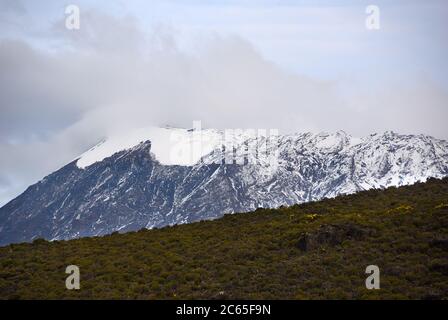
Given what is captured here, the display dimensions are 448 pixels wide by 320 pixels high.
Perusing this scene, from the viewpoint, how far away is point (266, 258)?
50.3 meters

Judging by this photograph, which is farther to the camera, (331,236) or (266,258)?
(331,236)

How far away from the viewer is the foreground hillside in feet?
143

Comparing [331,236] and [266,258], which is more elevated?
[331,236]

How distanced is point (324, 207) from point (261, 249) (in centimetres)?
1485

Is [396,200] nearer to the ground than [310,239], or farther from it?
farther from it

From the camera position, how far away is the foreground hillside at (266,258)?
4350cm

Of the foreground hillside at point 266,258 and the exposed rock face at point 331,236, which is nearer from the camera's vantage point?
the foreground hillside at point 266,258

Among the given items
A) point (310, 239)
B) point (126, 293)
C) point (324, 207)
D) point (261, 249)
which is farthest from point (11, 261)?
point (324, 207)

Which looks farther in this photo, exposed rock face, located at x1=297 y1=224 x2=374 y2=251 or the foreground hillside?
exposed rock face, located at x1=297 y1=224 x2=374 y2=251

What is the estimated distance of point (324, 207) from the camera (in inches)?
2574
